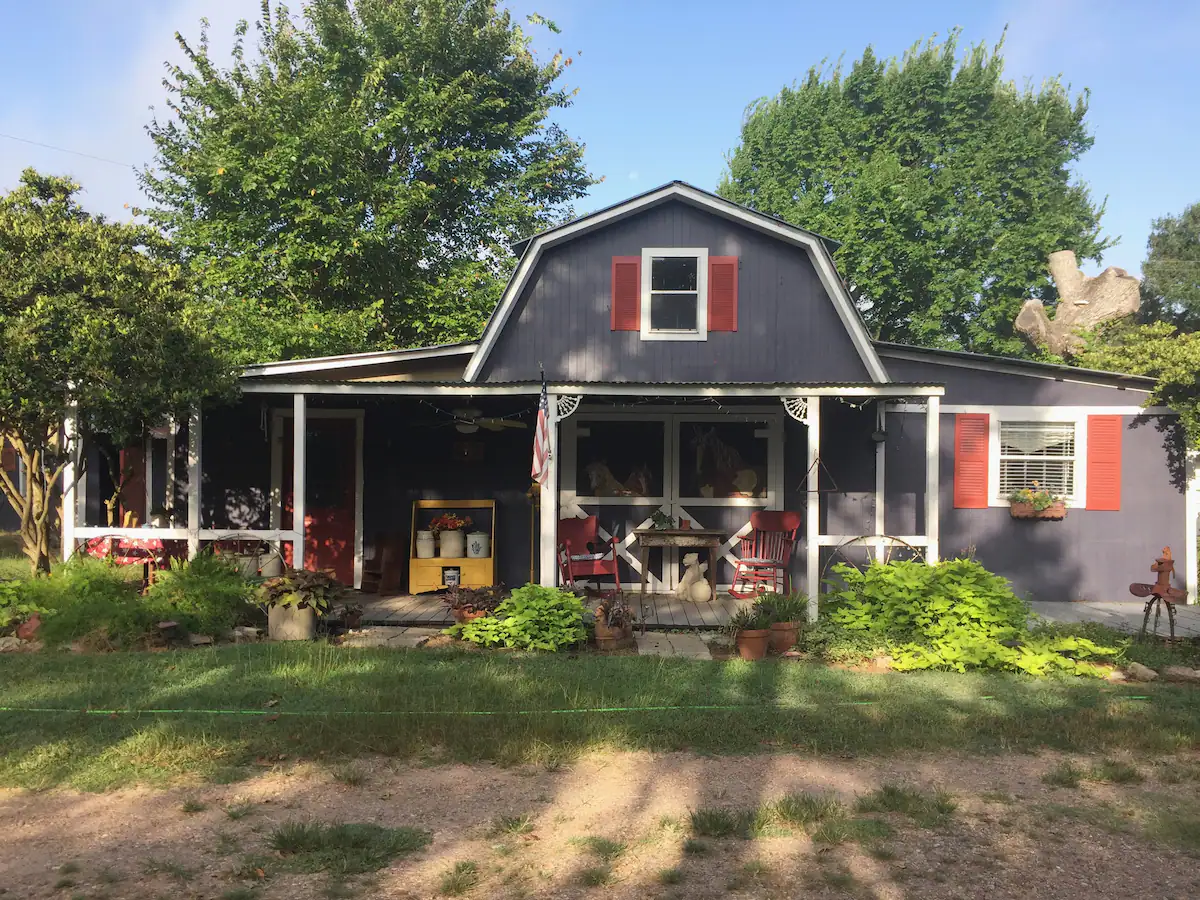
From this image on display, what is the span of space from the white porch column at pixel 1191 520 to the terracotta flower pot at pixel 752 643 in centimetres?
630

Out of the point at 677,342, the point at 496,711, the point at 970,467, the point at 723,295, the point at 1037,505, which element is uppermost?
the point at 723,295

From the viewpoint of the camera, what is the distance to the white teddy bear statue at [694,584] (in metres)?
10.2

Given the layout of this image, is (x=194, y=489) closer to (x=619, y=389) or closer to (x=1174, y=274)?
(x=619, y=389)

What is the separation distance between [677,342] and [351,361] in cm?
382

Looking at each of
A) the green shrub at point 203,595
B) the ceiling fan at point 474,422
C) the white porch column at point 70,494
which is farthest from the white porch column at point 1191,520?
the white porch column at point 70,494

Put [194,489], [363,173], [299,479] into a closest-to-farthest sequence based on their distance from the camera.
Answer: [299,479], [194,489], [363,173]

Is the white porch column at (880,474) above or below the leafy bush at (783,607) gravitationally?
above

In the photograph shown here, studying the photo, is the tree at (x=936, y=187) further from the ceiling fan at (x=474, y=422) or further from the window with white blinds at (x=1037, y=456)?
the ceiling fan at (x=474, y=422)

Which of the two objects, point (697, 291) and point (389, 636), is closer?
point (389, 636)

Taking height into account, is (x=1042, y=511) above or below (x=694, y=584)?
above

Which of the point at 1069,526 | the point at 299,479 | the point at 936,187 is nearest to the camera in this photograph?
the point at 299,479

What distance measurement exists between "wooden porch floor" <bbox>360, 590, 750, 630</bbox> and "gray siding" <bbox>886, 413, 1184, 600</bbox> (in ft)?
9.40

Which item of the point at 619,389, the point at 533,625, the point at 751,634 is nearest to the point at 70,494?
the point at 533,625

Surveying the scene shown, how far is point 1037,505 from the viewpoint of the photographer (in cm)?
1071
